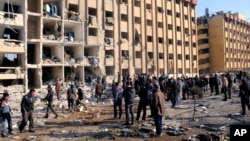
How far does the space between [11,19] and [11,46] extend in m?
2.46

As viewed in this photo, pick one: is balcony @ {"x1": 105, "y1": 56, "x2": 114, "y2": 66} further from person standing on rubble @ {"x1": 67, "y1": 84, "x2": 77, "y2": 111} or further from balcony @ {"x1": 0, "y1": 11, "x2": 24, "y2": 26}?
person standing on rubble @ {"x1": 67, "y1": 84, "x2": 77, "y2": 111}

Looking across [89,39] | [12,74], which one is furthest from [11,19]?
[89,39]

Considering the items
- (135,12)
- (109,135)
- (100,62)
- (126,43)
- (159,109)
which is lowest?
(109,135)

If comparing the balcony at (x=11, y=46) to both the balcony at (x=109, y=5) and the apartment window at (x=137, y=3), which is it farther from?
the apartment window at (x=137, y=3)

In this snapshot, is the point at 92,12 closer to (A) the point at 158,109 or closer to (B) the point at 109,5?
(B) the point at 109,5

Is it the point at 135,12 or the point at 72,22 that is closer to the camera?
the point at 72,22

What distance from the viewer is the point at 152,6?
49031 mm

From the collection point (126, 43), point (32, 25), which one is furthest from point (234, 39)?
point (32, 25)

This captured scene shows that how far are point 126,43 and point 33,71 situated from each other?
14.7 metres

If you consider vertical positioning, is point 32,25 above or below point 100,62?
above

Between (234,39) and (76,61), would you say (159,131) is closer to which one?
(76,61)

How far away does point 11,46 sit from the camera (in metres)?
29.4

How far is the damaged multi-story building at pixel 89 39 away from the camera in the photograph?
101 ft

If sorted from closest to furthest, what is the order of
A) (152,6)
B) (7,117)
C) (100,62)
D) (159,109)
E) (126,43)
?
(159,109) → (7,117) → (100,62) → (126,43) → (152,6)
